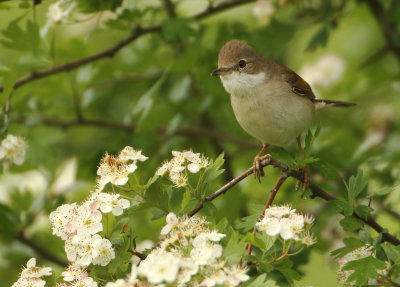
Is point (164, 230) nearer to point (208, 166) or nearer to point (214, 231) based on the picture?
point (214, 231)

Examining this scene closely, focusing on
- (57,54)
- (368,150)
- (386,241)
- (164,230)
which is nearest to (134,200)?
(164,230)

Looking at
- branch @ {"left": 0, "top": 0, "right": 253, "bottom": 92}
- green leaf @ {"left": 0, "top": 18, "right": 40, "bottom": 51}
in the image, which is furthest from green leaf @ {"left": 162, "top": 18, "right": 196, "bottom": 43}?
green leaf @ {"left": 0, "top": 18, "right": 40, "bottom": 51}

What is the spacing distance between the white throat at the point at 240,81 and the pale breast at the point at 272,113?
30 millimetres

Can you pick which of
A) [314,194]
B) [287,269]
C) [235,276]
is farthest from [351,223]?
[235,276]

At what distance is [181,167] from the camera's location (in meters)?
2.02

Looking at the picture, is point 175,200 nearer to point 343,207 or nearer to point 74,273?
point 74,273

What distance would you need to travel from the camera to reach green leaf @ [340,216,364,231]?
2.09 meters

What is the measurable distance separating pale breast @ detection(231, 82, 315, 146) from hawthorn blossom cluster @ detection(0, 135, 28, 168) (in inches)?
45.6

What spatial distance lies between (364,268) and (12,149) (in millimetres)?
1729

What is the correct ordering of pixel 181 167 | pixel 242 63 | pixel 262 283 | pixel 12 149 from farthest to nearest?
1. pixel 242 63
2. pixel 12 149
3. pixel 181 167
4. pixel 262 283

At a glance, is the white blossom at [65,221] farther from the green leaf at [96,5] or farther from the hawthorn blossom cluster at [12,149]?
the green leaf at [96,5]

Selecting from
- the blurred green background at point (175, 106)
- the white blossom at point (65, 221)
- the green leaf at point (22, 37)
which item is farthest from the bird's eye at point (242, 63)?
the white blossom at point (65, 221)

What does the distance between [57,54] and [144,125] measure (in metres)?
0.71

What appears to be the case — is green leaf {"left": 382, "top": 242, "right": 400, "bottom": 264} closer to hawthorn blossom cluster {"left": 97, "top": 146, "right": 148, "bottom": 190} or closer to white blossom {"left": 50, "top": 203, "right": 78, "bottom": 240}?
hawthorn blossom cluster {"left": 97, "top": 146, "right": 148, "bottom": 190}
